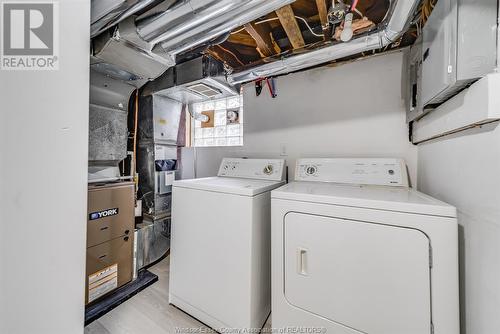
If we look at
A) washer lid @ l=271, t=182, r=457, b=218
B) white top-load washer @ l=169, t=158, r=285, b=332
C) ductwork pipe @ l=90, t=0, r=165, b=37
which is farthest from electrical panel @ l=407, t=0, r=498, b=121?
ductwork pipe @ l=90, t=0, r=165, b=37

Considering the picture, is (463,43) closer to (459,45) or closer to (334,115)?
(459,45)

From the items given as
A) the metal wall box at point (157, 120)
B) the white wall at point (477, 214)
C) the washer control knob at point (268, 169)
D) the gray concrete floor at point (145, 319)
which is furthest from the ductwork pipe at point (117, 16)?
the gray concrete floor at point (145, 319)

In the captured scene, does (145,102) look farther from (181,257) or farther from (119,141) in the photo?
(181,257)

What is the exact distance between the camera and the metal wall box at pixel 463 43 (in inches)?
28.9

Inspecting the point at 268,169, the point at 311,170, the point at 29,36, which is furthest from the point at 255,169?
the point at 29,36

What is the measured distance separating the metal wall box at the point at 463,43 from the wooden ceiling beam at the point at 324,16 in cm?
62

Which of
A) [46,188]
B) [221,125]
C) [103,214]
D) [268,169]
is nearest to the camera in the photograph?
[46,188]

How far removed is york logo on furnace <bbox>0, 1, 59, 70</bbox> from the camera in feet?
2.11

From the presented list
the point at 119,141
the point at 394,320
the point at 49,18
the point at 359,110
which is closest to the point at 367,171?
the point at 359,110

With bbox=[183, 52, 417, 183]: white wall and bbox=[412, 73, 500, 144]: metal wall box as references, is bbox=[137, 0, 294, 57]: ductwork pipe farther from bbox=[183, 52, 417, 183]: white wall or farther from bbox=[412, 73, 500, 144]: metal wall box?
bbox=[183, 52, 417, 183]: white wall

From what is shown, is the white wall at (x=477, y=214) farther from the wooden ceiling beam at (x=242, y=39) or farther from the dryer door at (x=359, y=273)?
the wooden ceiling beam at (x=242, y=39)

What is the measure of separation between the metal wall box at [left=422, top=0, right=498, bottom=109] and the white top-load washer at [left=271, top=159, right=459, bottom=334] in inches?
21.1

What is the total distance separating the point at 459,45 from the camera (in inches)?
30.7

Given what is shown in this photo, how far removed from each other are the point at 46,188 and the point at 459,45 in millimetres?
1596
